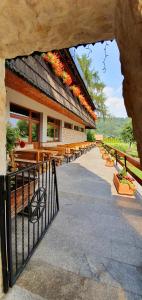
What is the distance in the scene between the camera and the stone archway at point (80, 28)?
0.86 m

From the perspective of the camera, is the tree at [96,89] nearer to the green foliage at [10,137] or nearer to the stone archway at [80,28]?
the green foliage at [10,137]

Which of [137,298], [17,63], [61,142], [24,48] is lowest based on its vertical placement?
[137,298]

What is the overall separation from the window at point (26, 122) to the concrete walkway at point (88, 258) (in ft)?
13.0

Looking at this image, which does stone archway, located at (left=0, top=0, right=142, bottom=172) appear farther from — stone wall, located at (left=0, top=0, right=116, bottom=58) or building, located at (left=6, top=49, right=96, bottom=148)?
building, located at (left=6, top=49, right=96, bottom=148)

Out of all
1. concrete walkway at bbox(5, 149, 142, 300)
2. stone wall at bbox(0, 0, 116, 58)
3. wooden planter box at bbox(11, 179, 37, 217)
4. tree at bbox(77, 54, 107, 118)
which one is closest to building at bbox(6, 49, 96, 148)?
stone wall at bbox(0, 0, 116, 58)

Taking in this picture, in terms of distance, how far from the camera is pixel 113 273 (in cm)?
211

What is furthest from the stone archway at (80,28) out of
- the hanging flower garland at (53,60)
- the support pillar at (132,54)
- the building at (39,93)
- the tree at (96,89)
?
the tree at (96,89)

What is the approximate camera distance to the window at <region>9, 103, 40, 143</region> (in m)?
6.69

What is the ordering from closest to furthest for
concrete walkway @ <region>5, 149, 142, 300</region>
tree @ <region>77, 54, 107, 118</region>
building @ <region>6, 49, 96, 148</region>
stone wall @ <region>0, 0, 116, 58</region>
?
stone wall @ <region>0, 0, 116, 58</region> → concrete walkway @ <region>5, 149, 142, 300</region> → building @ <region>6, 49, 96, 148</region> → tree @ <region>77, 54, 107, 118</region>

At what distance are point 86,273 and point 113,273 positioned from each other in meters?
0.31

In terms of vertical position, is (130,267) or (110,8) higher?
(110,8)

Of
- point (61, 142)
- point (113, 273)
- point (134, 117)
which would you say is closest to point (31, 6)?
point (134, 117)

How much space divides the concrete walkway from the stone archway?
1717 mm

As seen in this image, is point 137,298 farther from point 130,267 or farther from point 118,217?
point 118,217
